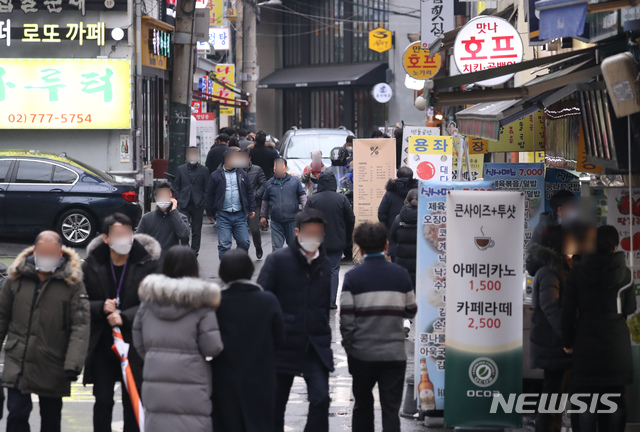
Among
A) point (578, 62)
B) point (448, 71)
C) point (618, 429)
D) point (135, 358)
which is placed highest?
point (448, 71)

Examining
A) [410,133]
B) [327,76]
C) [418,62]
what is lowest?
[410,133]

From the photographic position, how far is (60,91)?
21.2 metres

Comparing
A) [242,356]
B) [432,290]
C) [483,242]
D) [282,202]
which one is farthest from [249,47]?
[242,356]

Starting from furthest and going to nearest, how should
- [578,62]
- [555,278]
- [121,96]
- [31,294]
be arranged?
1. [121,96]
2. [578,62]
3. [555,278]
4. [31,294]

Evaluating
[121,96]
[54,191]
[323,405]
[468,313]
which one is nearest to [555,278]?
[468,313]

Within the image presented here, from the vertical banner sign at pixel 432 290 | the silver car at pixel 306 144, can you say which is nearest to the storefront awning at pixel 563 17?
the vertical banner sign at pixel 432 290

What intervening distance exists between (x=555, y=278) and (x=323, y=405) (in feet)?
6.10

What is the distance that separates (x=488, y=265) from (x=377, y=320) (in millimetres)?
1115

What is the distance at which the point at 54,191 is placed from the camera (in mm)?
17625

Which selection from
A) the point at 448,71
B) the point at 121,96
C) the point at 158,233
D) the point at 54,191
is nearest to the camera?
the point at 158,233

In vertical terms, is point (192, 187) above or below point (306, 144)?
below

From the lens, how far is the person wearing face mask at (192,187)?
16.3m

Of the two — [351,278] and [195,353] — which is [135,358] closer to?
[195,353]

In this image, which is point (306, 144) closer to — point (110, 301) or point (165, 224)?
point (165, 224)
